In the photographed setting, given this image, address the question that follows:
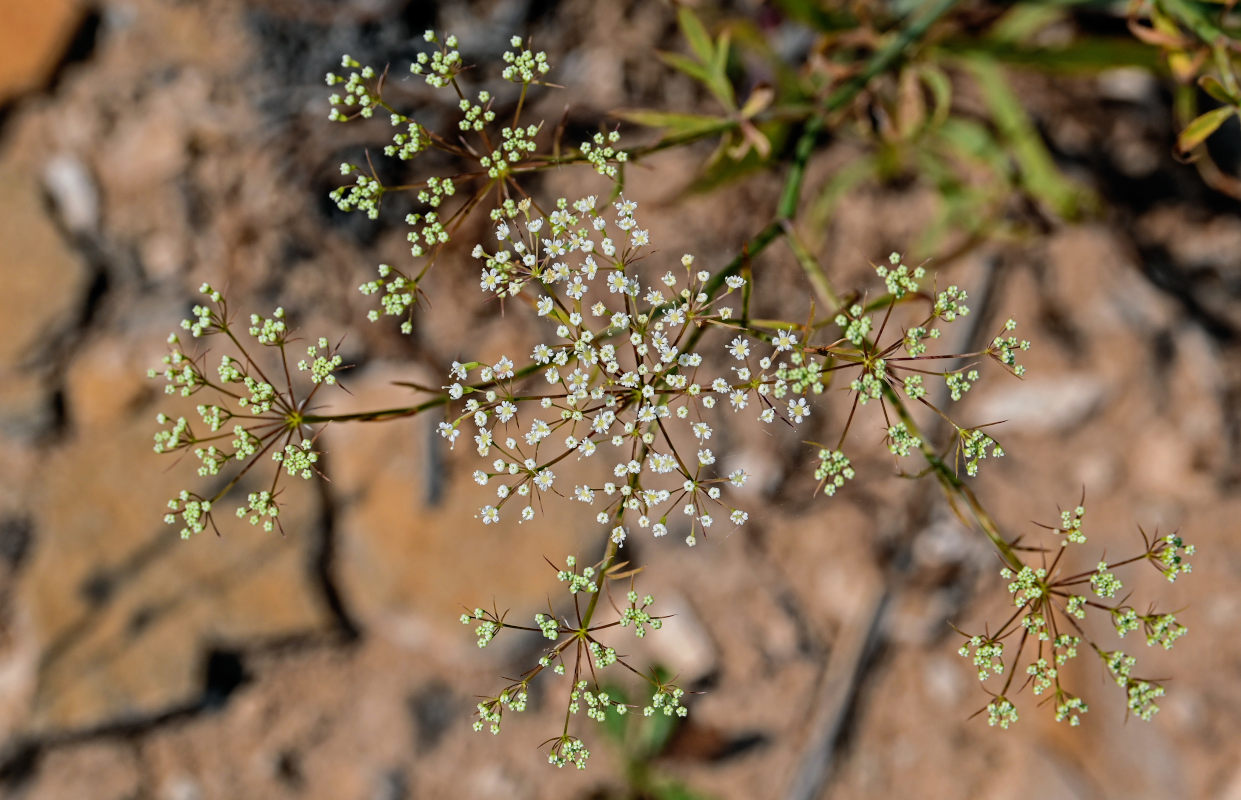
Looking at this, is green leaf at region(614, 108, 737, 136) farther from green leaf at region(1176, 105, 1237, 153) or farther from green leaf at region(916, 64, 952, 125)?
green leaf at region(1176, 105, 1237, 153)

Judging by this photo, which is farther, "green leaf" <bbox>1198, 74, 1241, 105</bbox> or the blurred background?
the blurred background

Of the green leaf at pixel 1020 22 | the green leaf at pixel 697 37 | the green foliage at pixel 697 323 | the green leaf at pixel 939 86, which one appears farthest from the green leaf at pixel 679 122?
the green leaf at pixel 1020 22

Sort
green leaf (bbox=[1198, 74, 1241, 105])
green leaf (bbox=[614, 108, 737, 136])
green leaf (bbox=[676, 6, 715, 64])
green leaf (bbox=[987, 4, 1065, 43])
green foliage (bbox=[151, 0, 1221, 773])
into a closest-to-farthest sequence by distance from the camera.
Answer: green foliage (bbox=[151, 0, 1221, 773]) < green leaf (bbox=[1198, 74, 1241, 105]) < green leaf (bbox=[614, 108, 737, 136]) < green leaf (bbox=[676, 6, 715, 64]) < green leaf (bbox=[987, 4, 1065, 43])

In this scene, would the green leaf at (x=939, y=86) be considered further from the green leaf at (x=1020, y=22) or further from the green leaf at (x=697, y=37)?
the green leaf at (x=697, y=37)

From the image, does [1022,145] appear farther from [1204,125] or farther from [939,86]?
[1204,125]

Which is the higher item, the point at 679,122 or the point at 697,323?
the point at 679,122

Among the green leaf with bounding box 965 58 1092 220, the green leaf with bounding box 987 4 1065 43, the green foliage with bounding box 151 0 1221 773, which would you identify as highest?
the green leaf with bounding box 987 4 1065 43

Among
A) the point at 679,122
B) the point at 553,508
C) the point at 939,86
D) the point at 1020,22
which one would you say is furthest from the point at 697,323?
the point at 1020,22

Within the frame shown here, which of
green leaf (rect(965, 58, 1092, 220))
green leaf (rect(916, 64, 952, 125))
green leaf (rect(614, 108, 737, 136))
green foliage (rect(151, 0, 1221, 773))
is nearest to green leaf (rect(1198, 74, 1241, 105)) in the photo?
green foliage (rect(151, 0, 1221, 773))

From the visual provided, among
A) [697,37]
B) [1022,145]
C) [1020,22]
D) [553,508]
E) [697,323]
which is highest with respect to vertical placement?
[1020,22]
